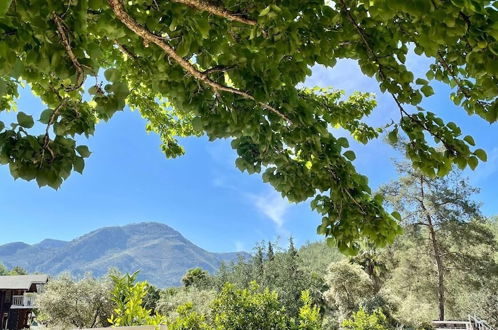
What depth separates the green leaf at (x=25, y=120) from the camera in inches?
91.4

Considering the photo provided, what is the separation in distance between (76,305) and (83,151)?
→ 86.7ft

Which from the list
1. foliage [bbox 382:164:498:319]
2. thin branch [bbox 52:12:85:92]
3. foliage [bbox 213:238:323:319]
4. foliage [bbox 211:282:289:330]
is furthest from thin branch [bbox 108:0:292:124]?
foliage [bbox 382:164:498:319]

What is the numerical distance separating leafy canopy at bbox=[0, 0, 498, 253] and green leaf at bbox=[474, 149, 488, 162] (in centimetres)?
1

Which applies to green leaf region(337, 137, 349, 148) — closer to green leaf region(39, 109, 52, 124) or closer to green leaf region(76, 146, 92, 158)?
green leaf region(76, 146, 92, 158)

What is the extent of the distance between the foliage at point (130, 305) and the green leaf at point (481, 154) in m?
3.92

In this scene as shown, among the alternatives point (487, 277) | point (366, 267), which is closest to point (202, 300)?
point (366, 267)

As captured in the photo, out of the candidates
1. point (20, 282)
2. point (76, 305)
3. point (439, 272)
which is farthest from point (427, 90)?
point (20, 282)

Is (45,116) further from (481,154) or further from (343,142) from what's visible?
(481,154)

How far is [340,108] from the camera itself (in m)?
5.62

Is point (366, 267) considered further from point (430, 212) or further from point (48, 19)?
point (48, 19)

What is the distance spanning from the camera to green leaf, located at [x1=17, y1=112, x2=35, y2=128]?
2.32 meters

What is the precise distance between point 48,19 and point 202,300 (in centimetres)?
2680

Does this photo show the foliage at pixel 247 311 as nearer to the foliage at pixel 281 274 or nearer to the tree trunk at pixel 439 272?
the foliage at pixel 281 274

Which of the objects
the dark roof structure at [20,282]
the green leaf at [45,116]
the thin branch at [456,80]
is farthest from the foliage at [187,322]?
the dark roof structure at [20,282]
